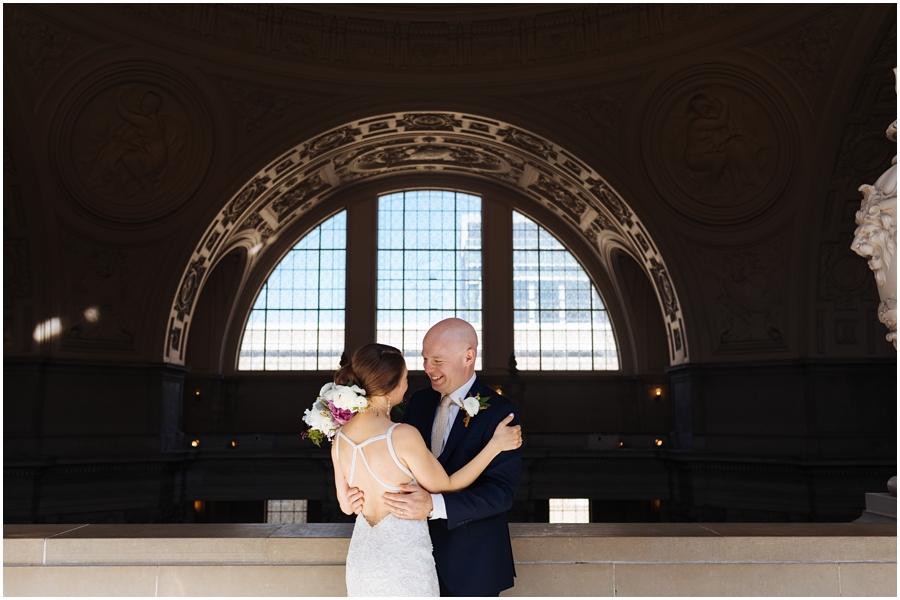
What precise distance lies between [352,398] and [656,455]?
1777 centimetres

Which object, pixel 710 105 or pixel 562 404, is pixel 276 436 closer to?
pixel 562 404

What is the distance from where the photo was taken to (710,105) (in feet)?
58.9

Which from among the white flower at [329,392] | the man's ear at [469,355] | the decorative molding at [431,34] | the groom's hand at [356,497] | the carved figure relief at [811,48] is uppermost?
the decorative molding at [431,34]

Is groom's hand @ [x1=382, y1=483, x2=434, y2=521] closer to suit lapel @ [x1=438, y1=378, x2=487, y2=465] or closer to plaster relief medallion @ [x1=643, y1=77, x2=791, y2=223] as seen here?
suit lapel @ [x1=438, y1=378, x2=487, y2=465]

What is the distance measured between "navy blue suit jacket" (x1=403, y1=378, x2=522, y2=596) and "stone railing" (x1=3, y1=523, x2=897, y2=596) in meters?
0.87

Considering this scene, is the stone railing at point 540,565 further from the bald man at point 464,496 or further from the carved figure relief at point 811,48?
the carved figure relief at point 811,48

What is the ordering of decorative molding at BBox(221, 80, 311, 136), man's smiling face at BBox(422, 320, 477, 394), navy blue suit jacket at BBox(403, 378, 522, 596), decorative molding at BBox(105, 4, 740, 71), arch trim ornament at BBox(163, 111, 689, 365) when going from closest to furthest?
navy blue suit jacket at BBox(403, 378, 522, 596) → man's smiling face at BBox(422, 320, 477, 394) → decorative molding at BBox(105, 4, 740, 71) → decorative molding at BBox(221, 80, 311, 136) → arch trim ornament at BBox(163, 111, 689, 365)

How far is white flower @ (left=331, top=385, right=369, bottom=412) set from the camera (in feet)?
10.9

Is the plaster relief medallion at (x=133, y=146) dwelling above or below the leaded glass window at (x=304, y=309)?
above

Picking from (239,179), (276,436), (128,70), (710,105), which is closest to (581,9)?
(710,105)

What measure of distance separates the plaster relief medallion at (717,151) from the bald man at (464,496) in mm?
15827

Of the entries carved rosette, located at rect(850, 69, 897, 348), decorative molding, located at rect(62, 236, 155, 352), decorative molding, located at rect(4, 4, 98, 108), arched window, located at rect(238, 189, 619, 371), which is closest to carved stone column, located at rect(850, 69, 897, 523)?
carved rosette, located at rect(850, 69, 897, 348)

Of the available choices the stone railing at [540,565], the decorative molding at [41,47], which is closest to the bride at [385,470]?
the stone railing at [540,565]

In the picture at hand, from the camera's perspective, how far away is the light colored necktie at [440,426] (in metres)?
3.90
